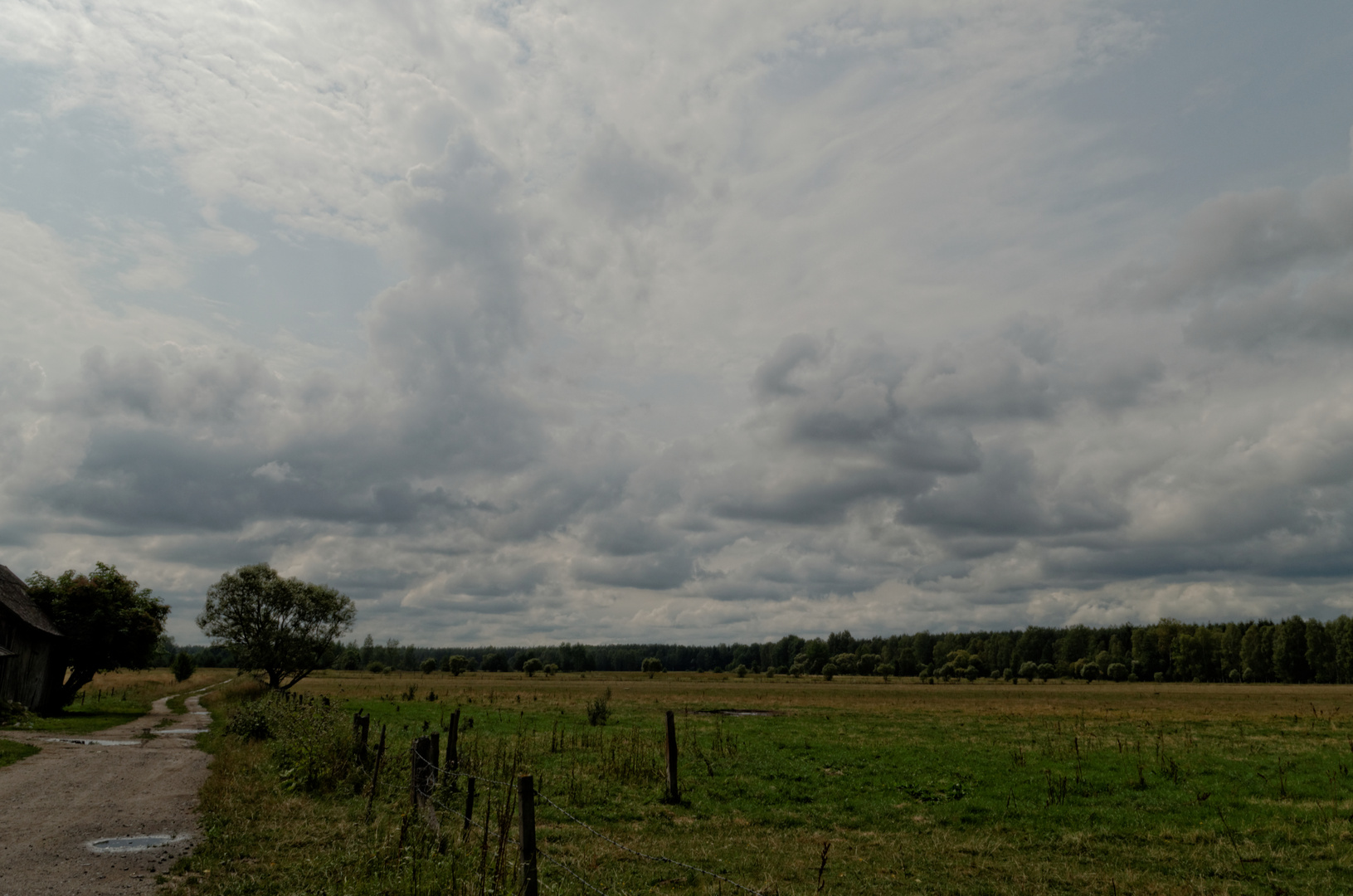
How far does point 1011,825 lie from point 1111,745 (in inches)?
637

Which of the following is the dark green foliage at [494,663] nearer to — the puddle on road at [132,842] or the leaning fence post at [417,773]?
the leaning fence post at [417,773]

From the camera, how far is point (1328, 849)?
48.1ft

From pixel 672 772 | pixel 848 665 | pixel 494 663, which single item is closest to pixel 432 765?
pixel 672 772

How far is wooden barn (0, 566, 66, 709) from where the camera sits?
133 ft

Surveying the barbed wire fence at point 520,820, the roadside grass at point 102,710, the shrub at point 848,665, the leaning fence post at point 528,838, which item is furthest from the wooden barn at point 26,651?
the shrub at point 848,665

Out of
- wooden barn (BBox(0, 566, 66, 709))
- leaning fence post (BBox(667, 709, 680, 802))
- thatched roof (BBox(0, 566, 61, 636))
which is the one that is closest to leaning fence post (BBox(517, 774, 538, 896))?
leaning fence post (BBox(667, 709, 680, 802))

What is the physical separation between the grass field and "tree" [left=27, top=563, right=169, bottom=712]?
2245cm

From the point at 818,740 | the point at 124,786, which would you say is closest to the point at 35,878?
the point at 124,786

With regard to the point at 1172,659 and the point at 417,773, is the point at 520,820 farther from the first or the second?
the point at 1172,659

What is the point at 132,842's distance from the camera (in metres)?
14.0

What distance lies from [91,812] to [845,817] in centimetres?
1657

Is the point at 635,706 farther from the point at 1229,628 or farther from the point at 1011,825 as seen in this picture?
the point at 1229,628

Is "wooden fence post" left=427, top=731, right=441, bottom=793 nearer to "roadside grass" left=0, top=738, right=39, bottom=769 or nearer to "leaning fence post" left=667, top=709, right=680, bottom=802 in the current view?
"leaning fence post" left=667, top=709, right=680, bottom=802

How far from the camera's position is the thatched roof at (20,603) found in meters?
41.9
